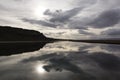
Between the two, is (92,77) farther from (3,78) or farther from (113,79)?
(3,78)

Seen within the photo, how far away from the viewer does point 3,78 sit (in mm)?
11562

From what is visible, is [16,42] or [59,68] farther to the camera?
[16,42]

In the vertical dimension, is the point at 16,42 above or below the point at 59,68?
above

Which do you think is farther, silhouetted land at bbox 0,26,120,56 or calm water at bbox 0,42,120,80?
silhouetted land at bbox 0,26,120,56

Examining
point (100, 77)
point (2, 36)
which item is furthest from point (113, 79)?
point (2, 36)

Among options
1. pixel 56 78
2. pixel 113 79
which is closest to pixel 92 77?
pixel 113 79

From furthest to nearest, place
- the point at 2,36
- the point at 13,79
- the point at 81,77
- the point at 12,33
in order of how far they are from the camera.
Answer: the point at 12,33 → the point at 2,36 → the point at 81,77 → the point at 13,79

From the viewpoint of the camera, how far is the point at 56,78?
11953 millimetres

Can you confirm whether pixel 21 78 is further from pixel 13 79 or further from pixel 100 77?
pixel 100 77

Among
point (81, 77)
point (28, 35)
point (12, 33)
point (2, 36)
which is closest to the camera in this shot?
point (81, 77)

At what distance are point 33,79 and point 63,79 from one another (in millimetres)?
1927

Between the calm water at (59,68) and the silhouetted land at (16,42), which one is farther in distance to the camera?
the silhouetted land at (16,42)

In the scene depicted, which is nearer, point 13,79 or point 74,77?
point 13,79

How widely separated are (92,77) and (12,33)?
132 meters
